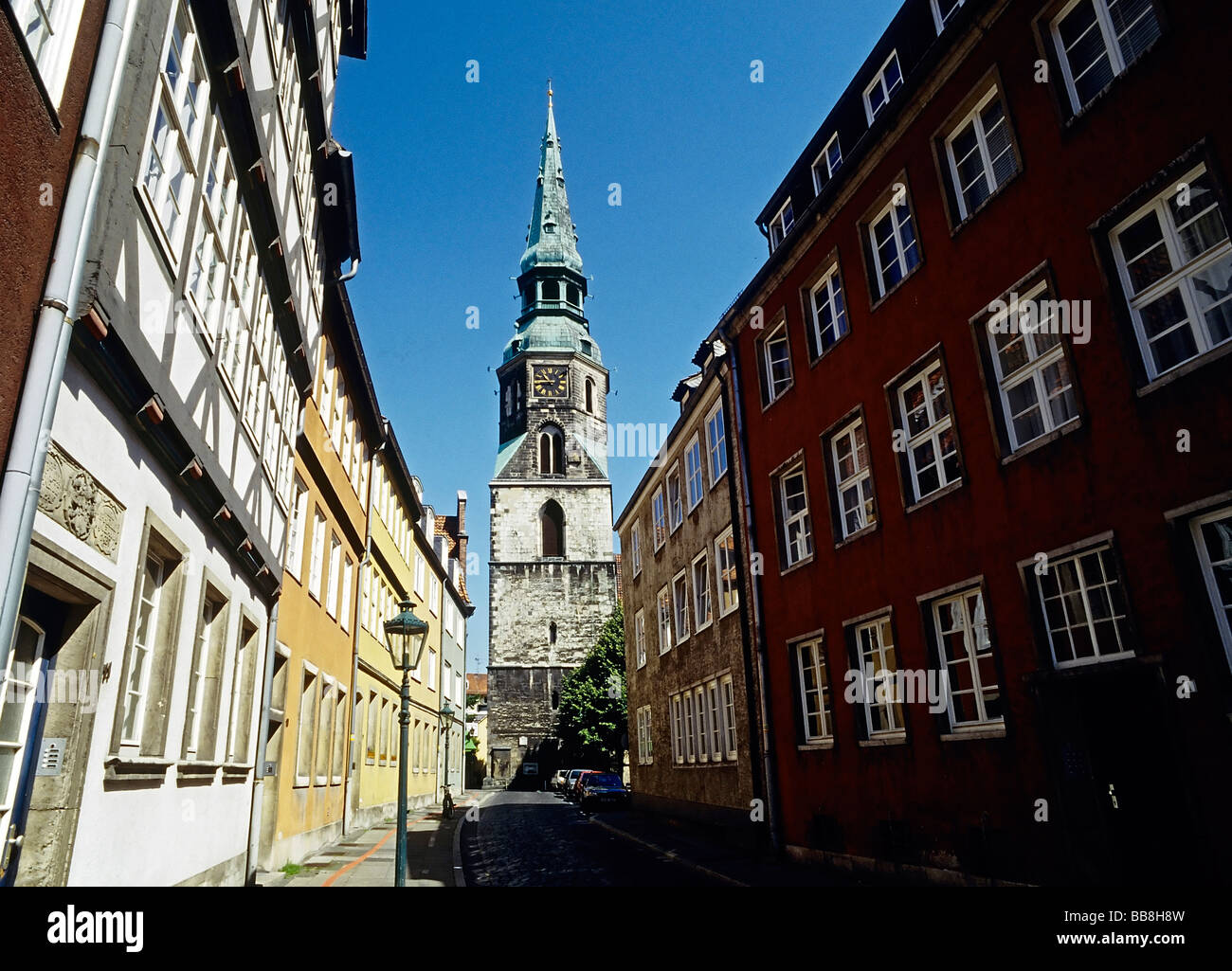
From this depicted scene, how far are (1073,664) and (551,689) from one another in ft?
186

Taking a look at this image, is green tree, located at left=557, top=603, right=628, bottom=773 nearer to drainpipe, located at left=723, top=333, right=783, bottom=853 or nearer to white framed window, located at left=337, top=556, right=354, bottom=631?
white framed window, located at left=337, top=556, right=354, bottom=631

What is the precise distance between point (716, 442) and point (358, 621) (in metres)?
10.4

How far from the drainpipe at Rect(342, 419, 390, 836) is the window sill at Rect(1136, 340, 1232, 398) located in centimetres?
1763

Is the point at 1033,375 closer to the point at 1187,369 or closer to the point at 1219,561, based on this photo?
the point at 1187,369

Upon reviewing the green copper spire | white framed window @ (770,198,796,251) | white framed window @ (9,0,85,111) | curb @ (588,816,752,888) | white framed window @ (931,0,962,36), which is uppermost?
the green copper spire

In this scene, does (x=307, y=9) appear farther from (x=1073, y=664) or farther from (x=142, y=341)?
(x=1073, y=664)

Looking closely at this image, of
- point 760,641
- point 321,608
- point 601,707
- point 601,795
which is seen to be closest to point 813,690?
point 760,641

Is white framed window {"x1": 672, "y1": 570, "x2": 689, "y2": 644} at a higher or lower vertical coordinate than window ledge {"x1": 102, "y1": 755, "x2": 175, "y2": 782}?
higher

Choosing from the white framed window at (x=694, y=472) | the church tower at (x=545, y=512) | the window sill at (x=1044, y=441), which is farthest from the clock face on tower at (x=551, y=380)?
the window sill at (x=1044, y=441)

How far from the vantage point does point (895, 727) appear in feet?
40.9

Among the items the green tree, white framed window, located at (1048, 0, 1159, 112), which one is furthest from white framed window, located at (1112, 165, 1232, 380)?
the green tree

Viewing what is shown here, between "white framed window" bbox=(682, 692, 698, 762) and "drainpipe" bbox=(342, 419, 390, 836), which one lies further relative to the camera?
"white framed window" bbox=(682, 692, 698, 762)

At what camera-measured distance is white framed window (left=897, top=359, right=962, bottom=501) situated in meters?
11.5

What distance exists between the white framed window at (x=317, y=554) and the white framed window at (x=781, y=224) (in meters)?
Answer: 11.2
